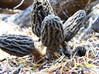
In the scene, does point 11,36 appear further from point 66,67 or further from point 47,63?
point 66,67

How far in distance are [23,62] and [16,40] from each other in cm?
18

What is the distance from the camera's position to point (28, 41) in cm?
164

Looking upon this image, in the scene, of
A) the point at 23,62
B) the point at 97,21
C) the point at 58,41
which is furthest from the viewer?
the point at 97,21

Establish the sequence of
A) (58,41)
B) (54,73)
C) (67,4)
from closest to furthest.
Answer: (54,73) → (58,41) → (67,4)

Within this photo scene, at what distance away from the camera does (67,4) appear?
3447mm

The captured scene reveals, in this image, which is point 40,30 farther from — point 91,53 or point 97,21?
point 97,21

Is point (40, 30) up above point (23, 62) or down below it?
above

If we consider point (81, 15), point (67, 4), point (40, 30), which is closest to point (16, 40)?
point (40, 30)

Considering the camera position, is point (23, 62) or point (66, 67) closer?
point (66, 67)

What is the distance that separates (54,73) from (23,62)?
0.30 m

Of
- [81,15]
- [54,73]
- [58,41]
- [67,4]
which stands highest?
[67,4]

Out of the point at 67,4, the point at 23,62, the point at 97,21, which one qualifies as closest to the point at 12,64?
the point at 23,62

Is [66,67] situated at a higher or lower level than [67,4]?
lower

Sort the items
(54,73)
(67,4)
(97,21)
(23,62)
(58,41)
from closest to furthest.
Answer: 1. (54,73)
2. (58,41)
3. (23,62)
4. (97,21)
5. (67,4)
